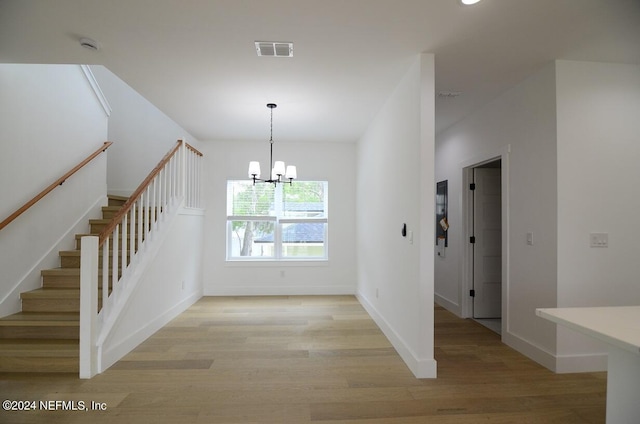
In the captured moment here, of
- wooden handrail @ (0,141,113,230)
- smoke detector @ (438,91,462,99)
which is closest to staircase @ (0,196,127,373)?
wooden handrail @ (0,141,113,230)

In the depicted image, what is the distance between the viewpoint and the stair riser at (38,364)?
8.54ft

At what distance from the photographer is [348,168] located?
5.93 meters

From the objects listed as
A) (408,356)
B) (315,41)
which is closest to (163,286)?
(408,356)

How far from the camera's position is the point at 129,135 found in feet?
18.0

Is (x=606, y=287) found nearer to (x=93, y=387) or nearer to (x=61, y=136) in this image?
(x=93, y=387)

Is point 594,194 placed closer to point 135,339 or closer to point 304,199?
point 304,199

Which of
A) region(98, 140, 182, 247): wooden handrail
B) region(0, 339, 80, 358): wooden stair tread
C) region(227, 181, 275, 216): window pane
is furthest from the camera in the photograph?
region(227, 181, 275, 216): window pane

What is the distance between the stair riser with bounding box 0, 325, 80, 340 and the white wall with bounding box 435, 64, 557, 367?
4347 mm

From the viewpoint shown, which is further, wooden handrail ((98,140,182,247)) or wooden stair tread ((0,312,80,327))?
wooden stair tread ((0,312,80,327))

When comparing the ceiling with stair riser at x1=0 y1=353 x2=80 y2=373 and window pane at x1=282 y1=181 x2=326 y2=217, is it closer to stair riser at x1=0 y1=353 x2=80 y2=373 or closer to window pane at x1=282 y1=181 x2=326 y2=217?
window pane at x1=282 y1=181 x2=326 y2=217

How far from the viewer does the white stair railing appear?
8.45 feet

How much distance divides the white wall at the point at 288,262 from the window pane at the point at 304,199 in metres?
0.16

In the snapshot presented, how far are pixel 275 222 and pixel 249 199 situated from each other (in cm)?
65

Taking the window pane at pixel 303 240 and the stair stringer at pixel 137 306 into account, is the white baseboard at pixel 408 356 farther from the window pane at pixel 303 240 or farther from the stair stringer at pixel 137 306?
the stair stringer at pixel 137 306
